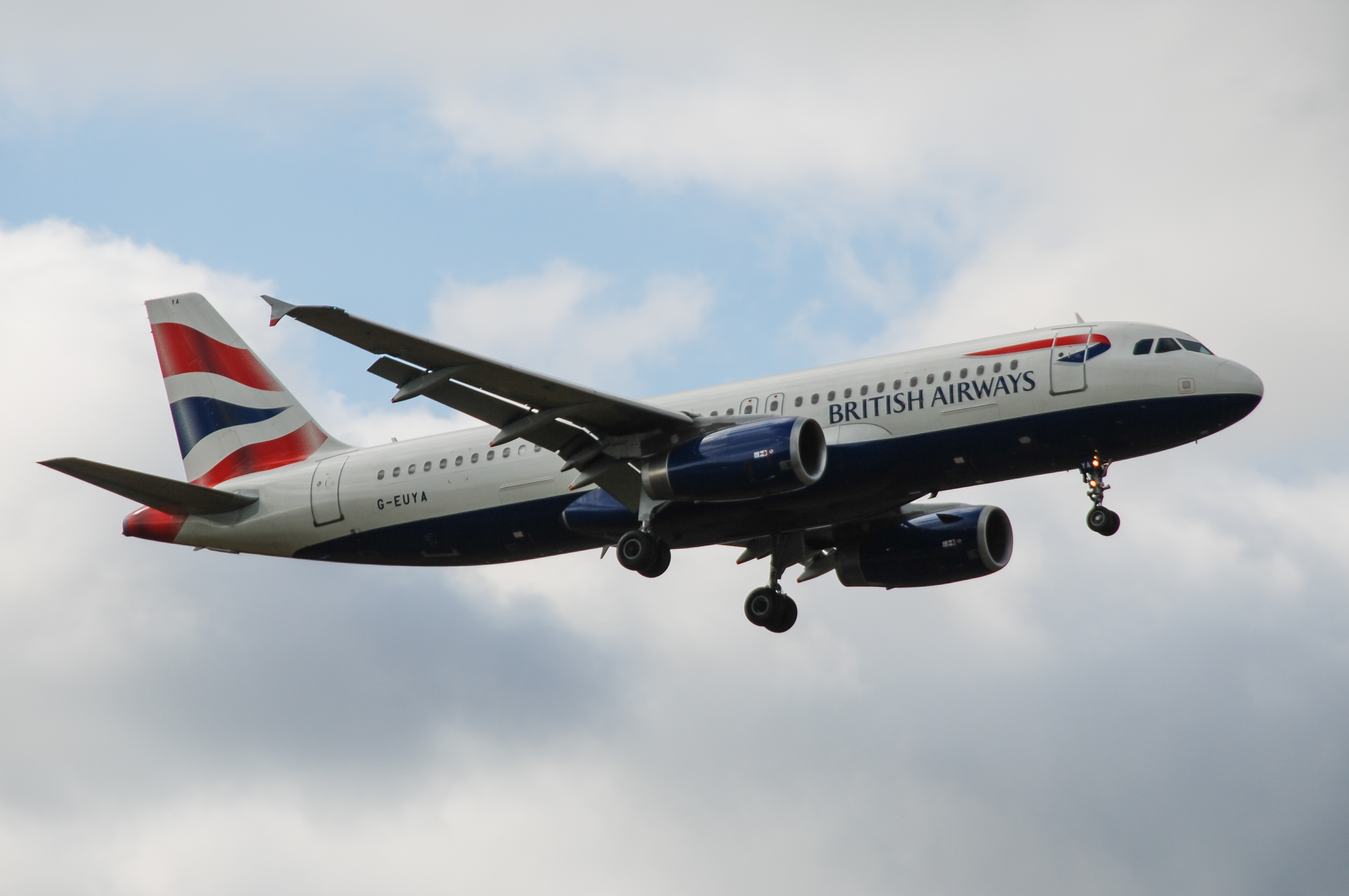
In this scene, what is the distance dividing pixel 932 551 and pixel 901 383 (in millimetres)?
7846

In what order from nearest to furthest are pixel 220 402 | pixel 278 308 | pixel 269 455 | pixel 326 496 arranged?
pixel 278 308, pixel 326 496, pixel 269 455, pixel 220 402

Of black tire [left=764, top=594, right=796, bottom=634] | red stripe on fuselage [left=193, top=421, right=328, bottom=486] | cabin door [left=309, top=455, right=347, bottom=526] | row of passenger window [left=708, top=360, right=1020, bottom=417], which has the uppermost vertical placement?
red stripe on fuselage [left=193, top=421, right=328, bottom=486]

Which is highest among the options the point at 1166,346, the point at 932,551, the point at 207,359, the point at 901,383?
the point at 207,359

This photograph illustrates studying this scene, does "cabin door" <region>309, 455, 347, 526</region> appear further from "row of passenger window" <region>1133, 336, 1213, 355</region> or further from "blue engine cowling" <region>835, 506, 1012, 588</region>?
"row of passenger window" <region>1133, 336, 1213, 355</region>

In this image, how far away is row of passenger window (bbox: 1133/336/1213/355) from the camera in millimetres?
34188

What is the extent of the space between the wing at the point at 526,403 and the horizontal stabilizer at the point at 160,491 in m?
8.84

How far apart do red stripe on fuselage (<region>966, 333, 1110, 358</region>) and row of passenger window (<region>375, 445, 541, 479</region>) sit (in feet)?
36.4

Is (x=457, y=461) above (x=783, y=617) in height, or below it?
above

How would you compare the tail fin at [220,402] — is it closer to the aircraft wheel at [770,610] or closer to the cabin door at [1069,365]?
the aircraft wheel at [770,610]

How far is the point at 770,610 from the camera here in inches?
1655

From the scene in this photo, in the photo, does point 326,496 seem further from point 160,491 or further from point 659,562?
point 659,562

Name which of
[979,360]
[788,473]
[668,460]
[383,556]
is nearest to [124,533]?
[383,556]

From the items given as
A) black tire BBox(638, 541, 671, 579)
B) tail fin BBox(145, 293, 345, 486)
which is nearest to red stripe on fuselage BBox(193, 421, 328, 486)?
tail fin BBox(145, 293, 345, 486)

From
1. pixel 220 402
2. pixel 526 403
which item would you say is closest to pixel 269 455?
pixel 220 402
